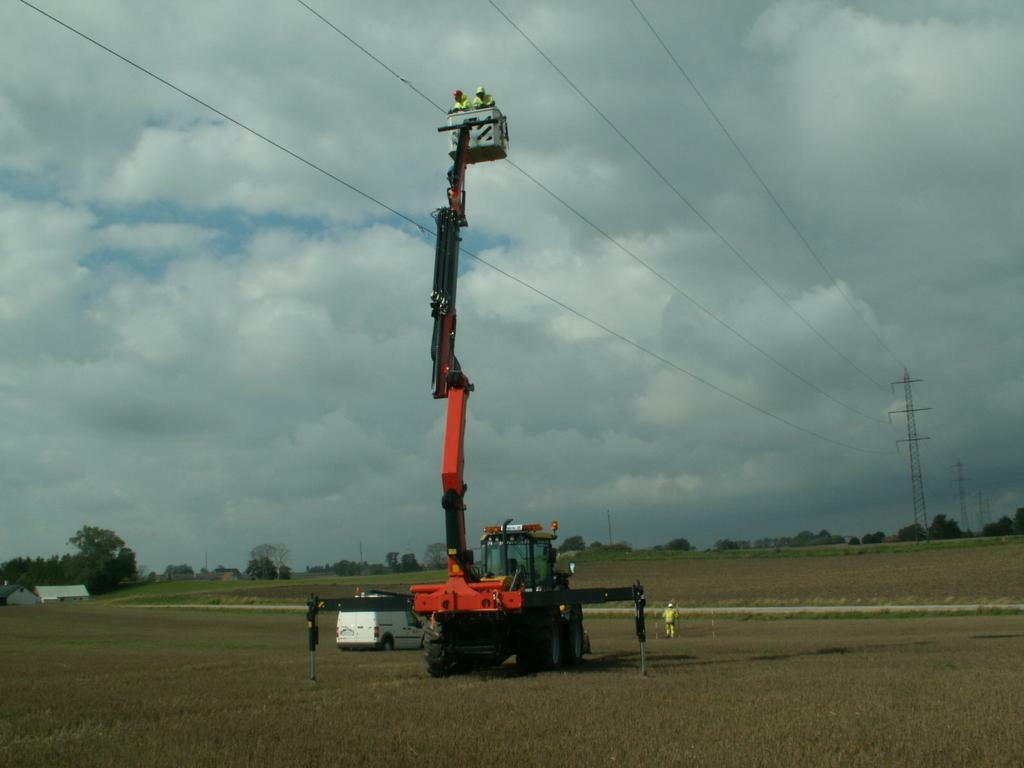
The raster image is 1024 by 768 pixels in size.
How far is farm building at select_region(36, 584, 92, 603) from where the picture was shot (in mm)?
165250

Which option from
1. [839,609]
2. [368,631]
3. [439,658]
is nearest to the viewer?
[439,658]

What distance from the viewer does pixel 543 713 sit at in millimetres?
13078

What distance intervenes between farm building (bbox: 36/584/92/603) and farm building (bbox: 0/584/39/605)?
87.0 inches

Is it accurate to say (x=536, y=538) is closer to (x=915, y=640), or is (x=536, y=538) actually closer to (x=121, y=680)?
(x=121, y=680)

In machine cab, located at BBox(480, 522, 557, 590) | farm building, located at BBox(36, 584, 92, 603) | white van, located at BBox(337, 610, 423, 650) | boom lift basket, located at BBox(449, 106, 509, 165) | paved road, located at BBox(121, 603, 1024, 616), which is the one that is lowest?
farm building, located at BBox(36, 584, 92, 603)

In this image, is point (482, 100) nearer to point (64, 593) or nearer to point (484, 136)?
point (484, 136)

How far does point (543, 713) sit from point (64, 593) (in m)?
177

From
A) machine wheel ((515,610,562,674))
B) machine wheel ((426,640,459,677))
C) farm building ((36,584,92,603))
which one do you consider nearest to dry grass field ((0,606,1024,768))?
machine wheel ((426,640,459,677))

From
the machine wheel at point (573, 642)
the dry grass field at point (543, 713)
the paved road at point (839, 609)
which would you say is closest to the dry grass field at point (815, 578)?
the paved road at point (839, 609)

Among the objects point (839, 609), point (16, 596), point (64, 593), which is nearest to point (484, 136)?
point (839, 609)

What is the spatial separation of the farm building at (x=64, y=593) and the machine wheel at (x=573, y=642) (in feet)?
534

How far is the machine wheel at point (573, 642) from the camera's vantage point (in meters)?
22.6

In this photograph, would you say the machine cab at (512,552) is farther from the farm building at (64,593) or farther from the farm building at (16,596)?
the farm building at (64,593)

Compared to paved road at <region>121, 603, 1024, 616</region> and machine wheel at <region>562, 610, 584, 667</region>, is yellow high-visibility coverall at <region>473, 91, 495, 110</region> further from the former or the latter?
paved road at <region>121, 603, 1024, 616</region>
